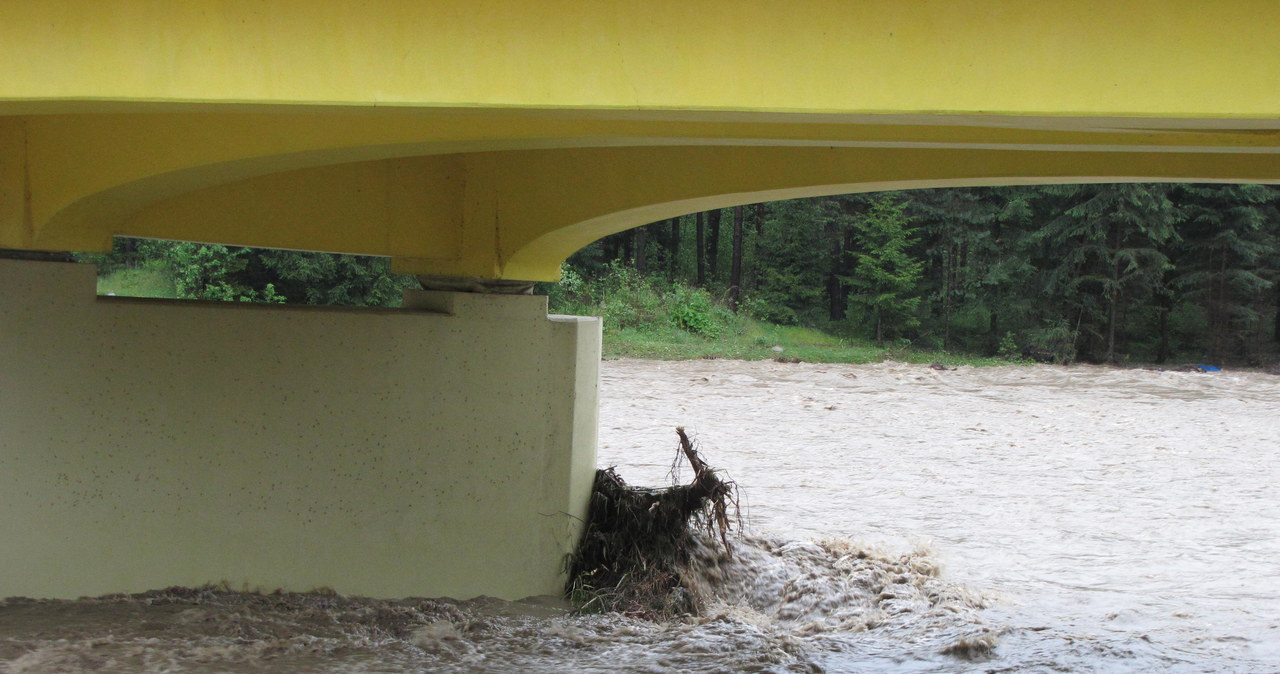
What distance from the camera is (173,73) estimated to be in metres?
3.98

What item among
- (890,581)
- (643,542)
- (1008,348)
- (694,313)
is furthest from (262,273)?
(1008,348)

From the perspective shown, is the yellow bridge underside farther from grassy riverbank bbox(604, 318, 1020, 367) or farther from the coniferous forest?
the coniferous forest

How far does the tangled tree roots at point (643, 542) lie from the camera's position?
810 centimetres

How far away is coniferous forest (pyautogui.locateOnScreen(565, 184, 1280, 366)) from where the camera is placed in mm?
26406

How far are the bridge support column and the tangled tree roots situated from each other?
11.5 inches

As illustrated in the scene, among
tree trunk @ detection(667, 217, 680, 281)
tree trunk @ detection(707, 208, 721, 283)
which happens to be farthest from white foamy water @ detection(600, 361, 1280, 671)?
tree trunk @ detection(707, 208, 721, 283)

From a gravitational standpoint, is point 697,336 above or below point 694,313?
below

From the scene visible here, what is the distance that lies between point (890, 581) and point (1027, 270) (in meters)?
21.7

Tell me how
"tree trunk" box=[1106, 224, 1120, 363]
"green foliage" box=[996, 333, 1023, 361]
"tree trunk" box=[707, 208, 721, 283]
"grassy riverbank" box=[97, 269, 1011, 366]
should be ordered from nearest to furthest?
1. "grassy riverbank" box=[97, 269, 1011, 366]
2. "tree trunk" box=[1106, 224, 1120, 363]
3. "green foliage" box=[996, 333, 1023, 361]
4. "tree trunk" box=[707, 208, 721, 283]

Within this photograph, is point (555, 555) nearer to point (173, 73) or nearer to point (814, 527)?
point (814, 527)

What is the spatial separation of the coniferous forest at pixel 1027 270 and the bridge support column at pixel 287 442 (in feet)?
65.9

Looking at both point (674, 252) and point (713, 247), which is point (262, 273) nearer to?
point (674, 252)

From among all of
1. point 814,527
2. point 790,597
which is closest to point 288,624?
point 790,597

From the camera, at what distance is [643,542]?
8.57 m
